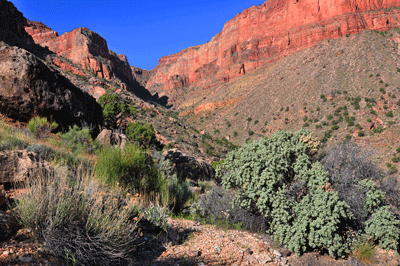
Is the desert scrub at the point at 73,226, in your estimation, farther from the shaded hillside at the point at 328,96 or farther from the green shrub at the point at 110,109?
the shaded hillside at the point at 328,96

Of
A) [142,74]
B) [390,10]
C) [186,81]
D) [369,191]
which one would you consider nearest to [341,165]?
[369,191]

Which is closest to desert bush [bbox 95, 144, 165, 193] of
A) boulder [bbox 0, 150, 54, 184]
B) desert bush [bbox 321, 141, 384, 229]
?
boulder [bbox 0, 150, 54, 184]

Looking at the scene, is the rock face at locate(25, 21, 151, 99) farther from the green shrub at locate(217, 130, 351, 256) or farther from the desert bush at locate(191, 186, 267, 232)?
the green shrub at locate(217, 130, 351, 256)

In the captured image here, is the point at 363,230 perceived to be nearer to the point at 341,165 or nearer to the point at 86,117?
the point at 341,165

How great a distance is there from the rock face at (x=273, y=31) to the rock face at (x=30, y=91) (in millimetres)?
66316

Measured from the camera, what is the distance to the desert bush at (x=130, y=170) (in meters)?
5.96

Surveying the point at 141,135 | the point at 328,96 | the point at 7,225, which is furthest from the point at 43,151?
the point at 328,96

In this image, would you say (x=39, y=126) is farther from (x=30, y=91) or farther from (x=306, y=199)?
(x=306, y=199)

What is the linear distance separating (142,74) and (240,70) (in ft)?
345

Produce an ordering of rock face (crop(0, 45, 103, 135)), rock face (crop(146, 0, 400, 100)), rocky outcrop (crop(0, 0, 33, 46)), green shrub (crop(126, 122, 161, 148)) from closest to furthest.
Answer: rock face (crop(0, 45, 103, 135)) < green shrub (crop(126, 122, 161, 148)) < rocky outcrop (crop(0, 0, 33, 46)) < rock face (crop(146, 0, 400, 100))

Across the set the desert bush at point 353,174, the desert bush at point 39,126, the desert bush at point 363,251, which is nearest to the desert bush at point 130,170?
the desert bush at point 39,126

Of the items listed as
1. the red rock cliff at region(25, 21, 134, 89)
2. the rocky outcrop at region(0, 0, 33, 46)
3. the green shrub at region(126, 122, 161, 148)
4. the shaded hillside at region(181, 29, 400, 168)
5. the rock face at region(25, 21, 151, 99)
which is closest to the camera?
the green shrub at region(126, 122, 161, 148)

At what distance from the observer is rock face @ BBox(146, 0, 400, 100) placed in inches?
2261

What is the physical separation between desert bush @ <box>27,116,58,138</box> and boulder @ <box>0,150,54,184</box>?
4349mm
